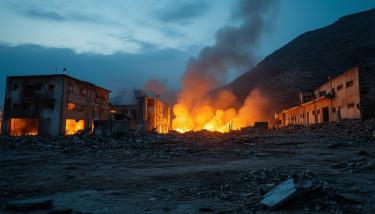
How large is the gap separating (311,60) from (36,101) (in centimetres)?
8793

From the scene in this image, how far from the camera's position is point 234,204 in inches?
170

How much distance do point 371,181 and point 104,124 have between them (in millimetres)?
21615

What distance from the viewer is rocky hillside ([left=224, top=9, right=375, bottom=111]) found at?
76.8m

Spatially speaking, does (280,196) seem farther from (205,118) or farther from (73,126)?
(205,118)

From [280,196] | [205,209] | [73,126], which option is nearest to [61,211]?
[205,209]

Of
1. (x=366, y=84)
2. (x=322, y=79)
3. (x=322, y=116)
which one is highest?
(x=322, y=79)

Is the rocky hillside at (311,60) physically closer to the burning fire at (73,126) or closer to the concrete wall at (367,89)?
the concrete wall at (367,89)

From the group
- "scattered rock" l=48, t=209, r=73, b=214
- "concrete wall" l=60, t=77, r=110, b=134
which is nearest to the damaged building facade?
"concrete wall" l=60, t=77, r=110, b=134

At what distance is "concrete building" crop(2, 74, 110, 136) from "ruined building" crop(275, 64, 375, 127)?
97.9 ft

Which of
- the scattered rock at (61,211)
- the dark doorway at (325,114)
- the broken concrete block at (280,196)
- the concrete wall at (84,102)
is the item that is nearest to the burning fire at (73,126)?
the concrete wall at (84,102)

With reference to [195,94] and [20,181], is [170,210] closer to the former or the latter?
[20,181]

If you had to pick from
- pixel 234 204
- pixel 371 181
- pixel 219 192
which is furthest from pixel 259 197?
pixel 371 181

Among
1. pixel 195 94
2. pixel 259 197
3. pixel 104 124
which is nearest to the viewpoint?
pixel 259 197

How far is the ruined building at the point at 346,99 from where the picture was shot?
970 inches
